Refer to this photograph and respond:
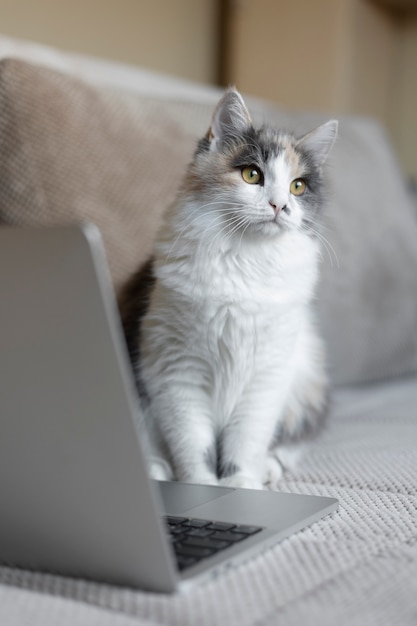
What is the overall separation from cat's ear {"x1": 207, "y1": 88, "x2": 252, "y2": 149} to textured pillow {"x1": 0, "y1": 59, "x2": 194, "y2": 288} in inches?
11.2

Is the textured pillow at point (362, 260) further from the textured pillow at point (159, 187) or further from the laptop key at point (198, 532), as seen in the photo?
the laptop key at point (198, 532)

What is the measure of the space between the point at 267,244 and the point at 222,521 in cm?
49

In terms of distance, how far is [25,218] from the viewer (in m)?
1.34

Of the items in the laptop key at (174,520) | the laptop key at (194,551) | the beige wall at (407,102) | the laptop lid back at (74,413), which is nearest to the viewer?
the laptop lid back at (74,413)

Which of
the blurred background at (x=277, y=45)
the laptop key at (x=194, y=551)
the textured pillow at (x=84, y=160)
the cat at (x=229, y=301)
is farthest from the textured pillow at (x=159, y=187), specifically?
the blurred background at (x=277, y=45)

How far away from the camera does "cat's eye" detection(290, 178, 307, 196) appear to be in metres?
1.22

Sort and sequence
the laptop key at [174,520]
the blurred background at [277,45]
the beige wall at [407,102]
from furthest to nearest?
the beige wall at [407,102]
the blurred background at [277,45]
the laptop key at [174,520]

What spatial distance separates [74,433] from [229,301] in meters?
0.52

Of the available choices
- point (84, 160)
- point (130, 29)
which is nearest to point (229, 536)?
point (84, 160)

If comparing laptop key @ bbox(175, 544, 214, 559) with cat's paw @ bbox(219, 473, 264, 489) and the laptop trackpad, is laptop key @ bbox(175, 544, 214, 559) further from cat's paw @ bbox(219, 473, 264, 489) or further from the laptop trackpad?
cat's paw @ bbox(219, 473, 264, 489)

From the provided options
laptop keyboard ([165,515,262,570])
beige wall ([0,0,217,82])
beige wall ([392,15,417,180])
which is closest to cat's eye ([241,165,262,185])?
laptop keyboard ([165,515,262,570])

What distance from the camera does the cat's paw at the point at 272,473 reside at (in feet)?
3.89

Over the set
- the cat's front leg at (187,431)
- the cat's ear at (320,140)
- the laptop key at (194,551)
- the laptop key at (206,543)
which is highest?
the cat's ear at (320,140)

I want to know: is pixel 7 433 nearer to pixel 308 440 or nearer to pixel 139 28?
pixel 308 440
